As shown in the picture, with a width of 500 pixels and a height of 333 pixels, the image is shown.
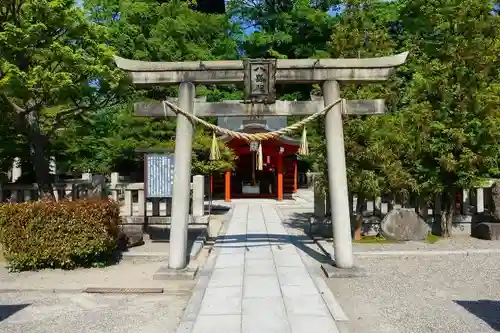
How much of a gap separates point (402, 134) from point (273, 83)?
4.82 meters

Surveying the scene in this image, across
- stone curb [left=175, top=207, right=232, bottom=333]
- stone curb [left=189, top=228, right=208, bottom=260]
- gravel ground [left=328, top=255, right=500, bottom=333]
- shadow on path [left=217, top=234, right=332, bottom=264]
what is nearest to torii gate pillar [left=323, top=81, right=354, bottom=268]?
gravel ground [left=328, top=255, right=500, bottom=333]

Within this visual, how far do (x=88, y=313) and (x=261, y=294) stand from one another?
7.96 feet

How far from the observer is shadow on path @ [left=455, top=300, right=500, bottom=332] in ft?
18.8

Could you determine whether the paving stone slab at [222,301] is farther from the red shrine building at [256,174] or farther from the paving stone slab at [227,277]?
the red shrine building at [256,174]

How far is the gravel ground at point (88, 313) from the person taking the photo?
5657 mm

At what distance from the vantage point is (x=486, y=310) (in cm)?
627

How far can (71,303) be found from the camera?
6.72 metres

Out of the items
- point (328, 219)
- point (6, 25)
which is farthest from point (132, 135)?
point (328, 219)

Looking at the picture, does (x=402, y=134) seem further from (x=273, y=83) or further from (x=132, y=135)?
(x=132, y=135)

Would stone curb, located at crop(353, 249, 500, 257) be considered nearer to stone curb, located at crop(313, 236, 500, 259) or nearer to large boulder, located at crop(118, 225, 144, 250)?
stone curb, located at crop(313, 236, 500, 259)

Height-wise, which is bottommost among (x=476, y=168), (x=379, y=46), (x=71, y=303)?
(x=71, y=303)

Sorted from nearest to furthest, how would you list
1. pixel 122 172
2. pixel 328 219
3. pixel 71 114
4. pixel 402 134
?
pixel 402 134 < pixel 328 219 < pixel 71 114 < pixel 122 172

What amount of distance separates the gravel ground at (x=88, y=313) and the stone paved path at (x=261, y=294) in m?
0.54

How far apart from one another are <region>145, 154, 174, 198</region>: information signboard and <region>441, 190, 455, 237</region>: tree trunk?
7.31 metres
